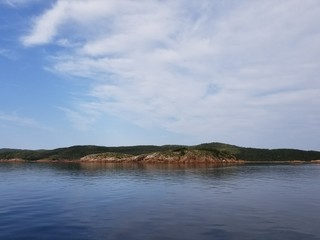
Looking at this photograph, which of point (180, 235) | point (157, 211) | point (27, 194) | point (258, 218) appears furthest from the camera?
point (27, 194)

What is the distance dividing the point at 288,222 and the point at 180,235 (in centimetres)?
1500

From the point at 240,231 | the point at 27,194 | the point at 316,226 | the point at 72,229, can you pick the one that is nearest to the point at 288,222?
the point at 316,226

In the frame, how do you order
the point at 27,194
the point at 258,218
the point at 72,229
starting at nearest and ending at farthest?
the point at 72,229, the point at 258,218, the point at 27,194

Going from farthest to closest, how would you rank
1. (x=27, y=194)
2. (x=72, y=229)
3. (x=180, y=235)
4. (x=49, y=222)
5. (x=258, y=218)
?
(x=27, y=194) → (x=258, y=218) → (x=49, y=222) → (x=72, y=229) → (x=180, y=235)

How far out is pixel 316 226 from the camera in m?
41.6

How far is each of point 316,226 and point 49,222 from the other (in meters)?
30.6

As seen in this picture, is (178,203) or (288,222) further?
(178,203)

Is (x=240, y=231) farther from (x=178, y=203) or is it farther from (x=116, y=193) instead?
(x=116, y=193)

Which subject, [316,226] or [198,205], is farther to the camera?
[198,205]

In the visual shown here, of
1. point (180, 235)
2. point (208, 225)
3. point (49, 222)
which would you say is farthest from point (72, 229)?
point (208, 225)

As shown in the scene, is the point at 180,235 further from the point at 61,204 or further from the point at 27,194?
the point at 27,194

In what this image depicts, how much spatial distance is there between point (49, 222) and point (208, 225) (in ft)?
60.7

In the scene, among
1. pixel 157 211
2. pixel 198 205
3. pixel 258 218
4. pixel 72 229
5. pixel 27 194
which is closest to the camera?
pixel 72 229

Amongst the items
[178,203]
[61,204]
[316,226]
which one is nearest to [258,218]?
[316,226]
